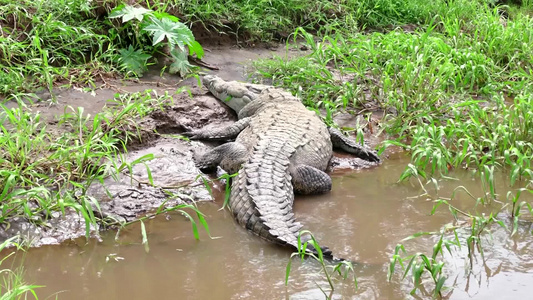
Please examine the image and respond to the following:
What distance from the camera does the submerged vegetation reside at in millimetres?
4648

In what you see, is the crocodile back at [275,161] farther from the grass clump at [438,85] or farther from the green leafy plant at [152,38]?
the green leafy plant at [152,38]

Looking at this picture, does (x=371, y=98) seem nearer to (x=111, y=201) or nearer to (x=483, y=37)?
(x=483, y=37)

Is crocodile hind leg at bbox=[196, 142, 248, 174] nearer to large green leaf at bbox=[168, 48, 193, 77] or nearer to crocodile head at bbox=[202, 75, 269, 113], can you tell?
crocodile head at bbox=[202, 75, 269, 113]

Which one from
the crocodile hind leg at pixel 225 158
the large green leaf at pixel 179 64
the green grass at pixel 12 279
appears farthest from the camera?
the large green leaf at pixel 179 64

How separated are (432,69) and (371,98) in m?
0.74

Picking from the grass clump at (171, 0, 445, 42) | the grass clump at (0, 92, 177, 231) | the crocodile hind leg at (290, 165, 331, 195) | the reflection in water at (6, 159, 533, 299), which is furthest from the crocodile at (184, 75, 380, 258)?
the grass clump at (171, 0, 445, 42)

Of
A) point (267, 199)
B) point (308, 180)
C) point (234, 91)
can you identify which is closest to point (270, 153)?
point (308, 180)

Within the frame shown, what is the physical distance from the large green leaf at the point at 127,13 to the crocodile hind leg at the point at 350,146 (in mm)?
2437

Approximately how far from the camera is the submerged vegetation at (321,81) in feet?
15.3

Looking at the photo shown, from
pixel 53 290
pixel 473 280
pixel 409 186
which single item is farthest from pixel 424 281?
pixel 53 290

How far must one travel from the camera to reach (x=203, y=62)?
7590mm

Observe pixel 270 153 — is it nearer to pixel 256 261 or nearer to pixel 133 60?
pixel 256 261

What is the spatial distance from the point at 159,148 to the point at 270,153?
45.9 inches

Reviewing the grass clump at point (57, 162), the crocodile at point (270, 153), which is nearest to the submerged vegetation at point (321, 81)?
the grass clump at point (57, 162)
